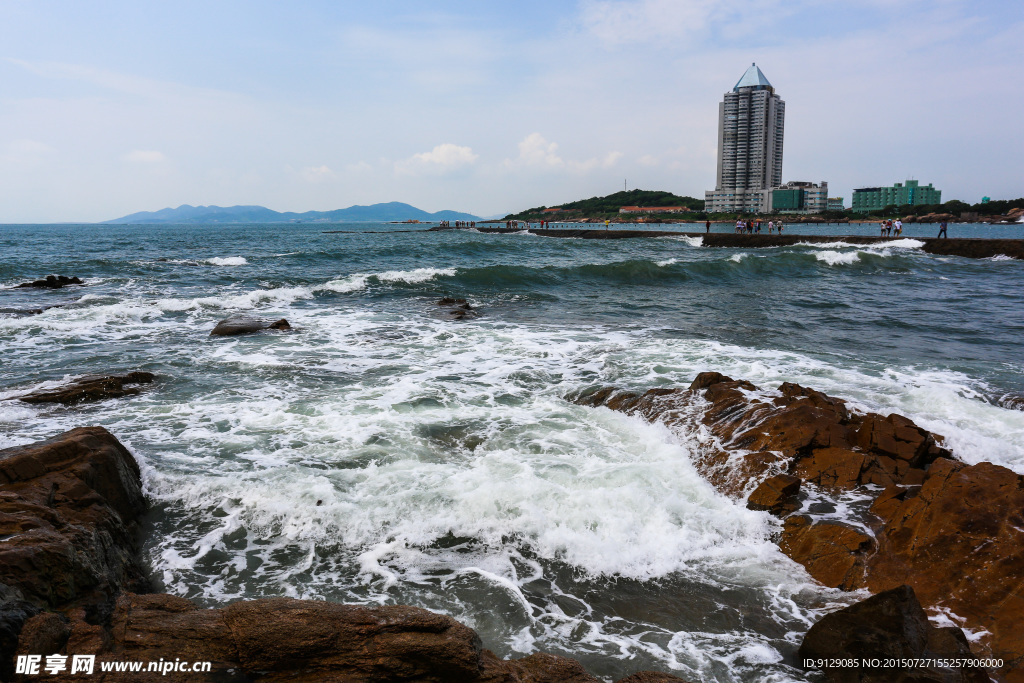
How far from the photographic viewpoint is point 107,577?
131 inches

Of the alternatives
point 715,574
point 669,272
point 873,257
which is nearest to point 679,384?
point 715,574

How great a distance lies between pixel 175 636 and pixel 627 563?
9.73ft

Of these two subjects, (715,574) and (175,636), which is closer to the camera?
(175,636)

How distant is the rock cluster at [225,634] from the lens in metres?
2.50

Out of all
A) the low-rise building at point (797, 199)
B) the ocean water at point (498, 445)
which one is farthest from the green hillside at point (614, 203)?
the ocean water at point (498, 445)

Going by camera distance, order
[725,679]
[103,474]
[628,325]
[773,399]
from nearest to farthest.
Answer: [725,679], [103,474], [773,399], [628,325]

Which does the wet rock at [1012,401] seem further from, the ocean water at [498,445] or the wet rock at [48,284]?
the wet rock at [48,284]

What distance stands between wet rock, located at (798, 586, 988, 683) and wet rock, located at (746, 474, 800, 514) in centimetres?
156

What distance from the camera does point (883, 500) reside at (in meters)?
4.59

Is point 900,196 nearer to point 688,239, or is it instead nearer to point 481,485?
point 688,239

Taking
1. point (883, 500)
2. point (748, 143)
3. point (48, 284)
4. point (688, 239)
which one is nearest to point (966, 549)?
point (883, 500)

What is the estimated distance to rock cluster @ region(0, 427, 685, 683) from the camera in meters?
2.50

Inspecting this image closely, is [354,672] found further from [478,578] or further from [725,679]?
[725,679]

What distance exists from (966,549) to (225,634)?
465 cm
